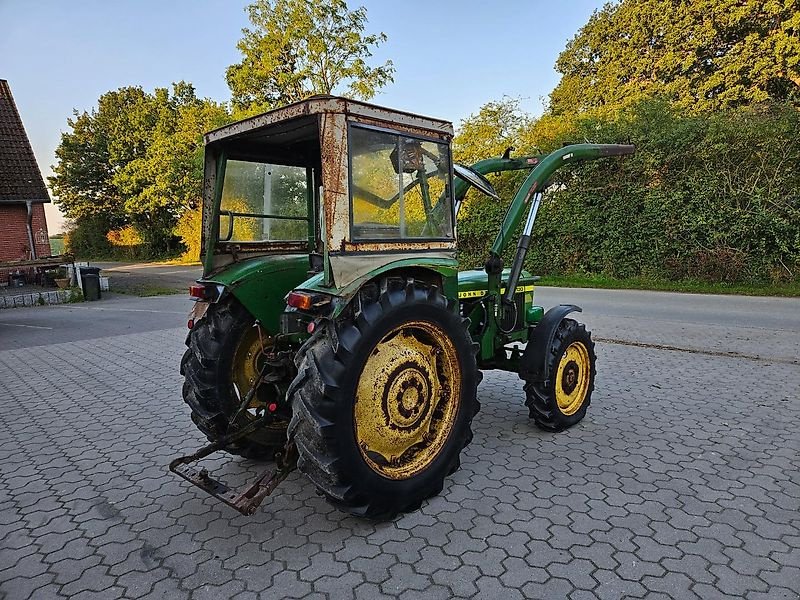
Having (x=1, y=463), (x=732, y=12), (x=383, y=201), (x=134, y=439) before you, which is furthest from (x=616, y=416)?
(x=732, y=12)

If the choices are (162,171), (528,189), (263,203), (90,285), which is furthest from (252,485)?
(162,171)

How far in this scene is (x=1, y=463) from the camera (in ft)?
13.1

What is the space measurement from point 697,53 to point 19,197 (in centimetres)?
2339

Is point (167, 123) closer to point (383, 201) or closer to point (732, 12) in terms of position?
point (732, 12)

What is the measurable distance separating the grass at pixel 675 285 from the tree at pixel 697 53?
6.33 metres

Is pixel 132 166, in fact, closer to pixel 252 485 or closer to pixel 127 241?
pixel 127 241

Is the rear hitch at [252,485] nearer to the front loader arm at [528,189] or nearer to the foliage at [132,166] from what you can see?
the front loader arm at [528,189]

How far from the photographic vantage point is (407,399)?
3006 mm

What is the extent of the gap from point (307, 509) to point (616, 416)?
9.46 ft

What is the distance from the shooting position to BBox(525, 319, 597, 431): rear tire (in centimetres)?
409

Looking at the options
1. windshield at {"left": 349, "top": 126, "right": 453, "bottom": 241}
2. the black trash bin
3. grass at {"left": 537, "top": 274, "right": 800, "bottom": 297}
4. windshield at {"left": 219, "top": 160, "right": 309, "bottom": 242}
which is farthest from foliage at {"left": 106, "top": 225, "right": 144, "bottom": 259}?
windshield at {"left": 349, "top": 126, "right": 453, "bottom": 241}

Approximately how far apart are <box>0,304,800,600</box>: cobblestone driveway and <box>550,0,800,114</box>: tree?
49.2 feet

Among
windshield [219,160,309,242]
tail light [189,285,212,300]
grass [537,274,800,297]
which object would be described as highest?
windshield [219,160,309,242]

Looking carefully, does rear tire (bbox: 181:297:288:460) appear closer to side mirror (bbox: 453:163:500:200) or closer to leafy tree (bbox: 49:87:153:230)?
side mirror (bbox: 453:163:500:200)
